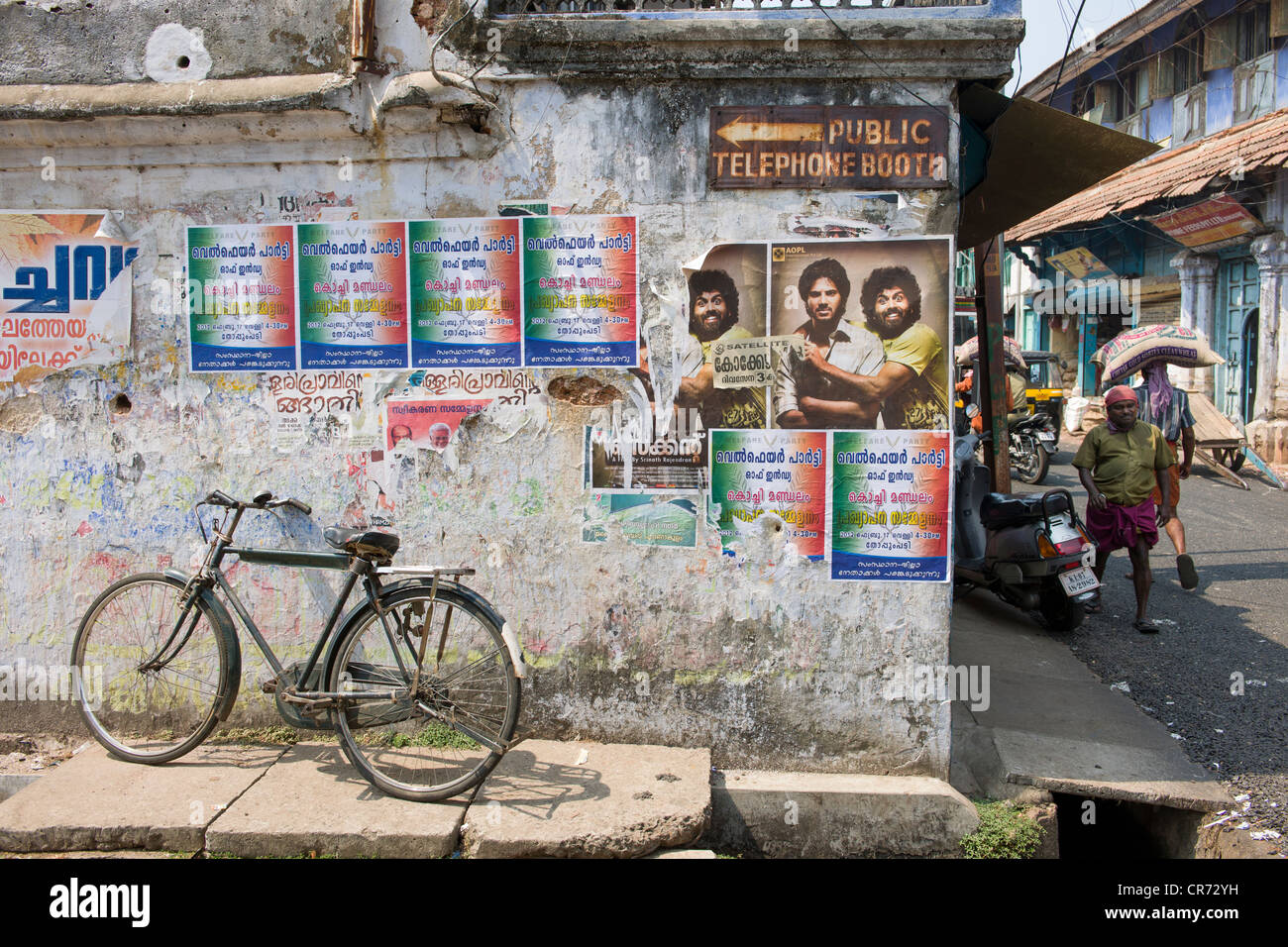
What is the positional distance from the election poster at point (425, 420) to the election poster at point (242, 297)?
1.74 ft

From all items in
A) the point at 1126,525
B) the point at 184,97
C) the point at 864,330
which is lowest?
the point at 1126,525

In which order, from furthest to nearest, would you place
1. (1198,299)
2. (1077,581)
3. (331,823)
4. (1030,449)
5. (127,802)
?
(1198,299) < (1030,449) < (1077,581) < (127,802) < (331,823)

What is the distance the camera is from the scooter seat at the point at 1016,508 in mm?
5930

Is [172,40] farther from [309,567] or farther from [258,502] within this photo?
[309,567]

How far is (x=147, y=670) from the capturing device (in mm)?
3865

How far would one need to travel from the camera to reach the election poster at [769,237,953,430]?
11.9 feet

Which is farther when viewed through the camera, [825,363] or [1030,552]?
[1030,552]

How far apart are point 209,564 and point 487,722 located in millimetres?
1375

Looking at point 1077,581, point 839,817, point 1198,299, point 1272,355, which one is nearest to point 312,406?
point 839,817

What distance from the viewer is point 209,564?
374 centimetres

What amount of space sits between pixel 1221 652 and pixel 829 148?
428 centimetres

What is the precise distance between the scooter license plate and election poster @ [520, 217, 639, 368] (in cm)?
363

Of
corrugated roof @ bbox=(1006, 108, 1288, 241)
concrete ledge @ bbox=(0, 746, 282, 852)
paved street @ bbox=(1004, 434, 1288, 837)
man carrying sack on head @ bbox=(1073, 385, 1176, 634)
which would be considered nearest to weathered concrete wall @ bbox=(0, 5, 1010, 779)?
concrete ledge @ bbox=(0, 746, 282, 852)

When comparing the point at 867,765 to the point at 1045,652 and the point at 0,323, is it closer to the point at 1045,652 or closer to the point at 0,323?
the point at 1045,652
